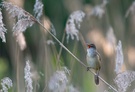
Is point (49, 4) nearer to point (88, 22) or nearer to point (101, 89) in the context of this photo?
point (88, 22)

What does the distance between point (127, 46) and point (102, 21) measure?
0.65 m

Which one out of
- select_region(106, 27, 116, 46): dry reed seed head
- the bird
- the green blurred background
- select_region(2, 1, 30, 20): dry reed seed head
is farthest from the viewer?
select_region(106, 27, 116, 46): dry reed seed head

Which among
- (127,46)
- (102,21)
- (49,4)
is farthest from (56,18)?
(127,46)

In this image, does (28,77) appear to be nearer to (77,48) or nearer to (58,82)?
(58,82)

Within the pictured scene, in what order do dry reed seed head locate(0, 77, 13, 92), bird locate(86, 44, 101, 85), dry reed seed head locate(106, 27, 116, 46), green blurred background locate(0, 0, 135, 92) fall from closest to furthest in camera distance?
1. dry reed seed head locate(0, 77, 13, 92)
2. bird locate(86, 44, 101, 85)
3. green blurred background locate(0, 0, 135, 92)
4. dry reed seed head locate(106, 27, 116, 46)

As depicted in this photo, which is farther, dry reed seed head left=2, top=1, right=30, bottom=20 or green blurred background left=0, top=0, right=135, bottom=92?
green blurred background left=0, top=0, right=135, bottom=92

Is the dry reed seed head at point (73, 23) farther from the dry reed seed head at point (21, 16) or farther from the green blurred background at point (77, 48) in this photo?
the dry reed seed head at point (21, 16)

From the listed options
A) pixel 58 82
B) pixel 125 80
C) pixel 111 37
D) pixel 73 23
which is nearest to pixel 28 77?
pixel 58 82

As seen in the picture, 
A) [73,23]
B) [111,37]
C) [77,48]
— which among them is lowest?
[77,48]

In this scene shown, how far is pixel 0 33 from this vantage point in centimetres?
278

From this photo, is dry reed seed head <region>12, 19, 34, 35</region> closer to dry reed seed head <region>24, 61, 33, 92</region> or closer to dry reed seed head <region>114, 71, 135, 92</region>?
dry reed seed head <region>24, 61, 33, 92</region>

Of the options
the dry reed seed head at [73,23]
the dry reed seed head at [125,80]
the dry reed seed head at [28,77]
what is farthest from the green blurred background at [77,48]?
the dry reed seed head at [125,80]

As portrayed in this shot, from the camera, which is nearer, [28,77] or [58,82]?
[28,77]

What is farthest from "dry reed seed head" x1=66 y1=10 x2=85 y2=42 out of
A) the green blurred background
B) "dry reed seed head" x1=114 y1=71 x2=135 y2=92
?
"dry reed seed head" x1=114 y1=71 x2=135 y2=92
